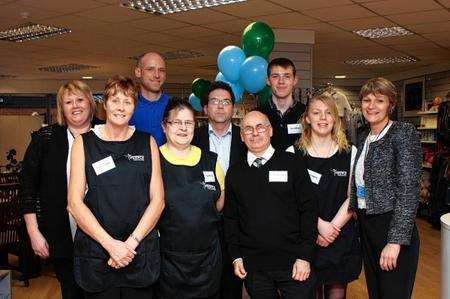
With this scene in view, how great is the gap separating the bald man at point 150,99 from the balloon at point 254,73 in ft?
2.69

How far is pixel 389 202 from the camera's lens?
220 centimetres

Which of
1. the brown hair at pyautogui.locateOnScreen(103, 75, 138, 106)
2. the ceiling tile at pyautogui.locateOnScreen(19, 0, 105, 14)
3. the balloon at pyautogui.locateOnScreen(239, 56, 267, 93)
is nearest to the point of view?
the brown hair at pyautogui.locateOnScreen(103, 75, 138, 106)

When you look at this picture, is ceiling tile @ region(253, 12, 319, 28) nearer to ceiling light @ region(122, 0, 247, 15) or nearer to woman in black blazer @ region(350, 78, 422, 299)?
ceiling light @ region(122, 0, 247, 15)

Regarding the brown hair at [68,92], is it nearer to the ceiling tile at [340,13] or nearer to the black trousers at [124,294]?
the black trousers at [124,294]

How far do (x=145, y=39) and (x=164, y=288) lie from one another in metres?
5.14

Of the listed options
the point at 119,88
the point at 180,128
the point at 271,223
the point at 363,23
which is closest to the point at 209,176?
the point at 180,128

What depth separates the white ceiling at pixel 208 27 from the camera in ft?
16.2

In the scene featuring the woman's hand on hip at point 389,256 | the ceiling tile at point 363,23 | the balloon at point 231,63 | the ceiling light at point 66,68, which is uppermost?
the ceiling light at point 66,68

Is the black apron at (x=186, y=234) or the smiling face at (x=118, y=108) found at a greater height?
the smiling face at (x=118, y=108)

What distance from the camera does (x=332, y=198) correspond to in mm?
2373

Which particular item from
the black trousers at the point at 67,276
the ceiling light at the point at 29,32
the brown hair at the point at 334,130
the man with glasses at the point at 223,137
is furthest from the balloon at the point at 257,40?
the ceiling light at the point at 29,32

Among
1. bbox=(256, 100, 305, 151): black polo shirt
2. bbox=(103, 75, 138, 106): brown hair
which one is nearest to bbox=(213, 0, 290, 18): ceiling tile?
bbox=(256, 100, 305, 151): black polo shirt

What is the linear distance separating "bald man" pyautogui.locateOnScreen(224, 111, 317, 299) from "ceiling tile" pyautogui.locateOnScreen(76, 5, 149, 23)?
331 cm

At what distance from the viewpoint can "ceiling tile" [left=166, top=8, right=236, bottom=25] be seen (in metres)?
5.18
